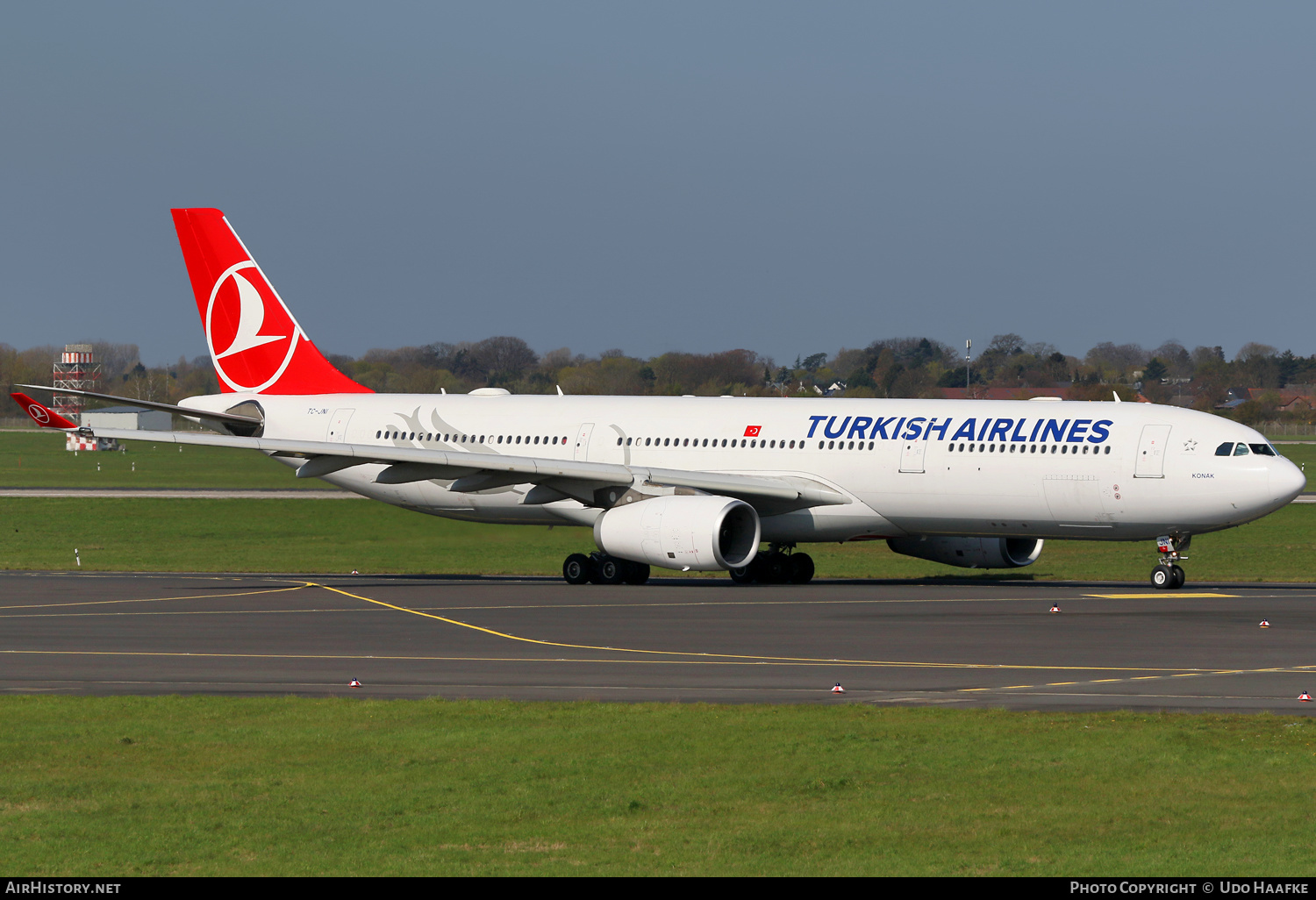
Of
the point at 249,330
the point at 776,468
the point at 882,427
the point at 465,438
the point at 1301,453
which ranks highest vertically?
the point at 249,330

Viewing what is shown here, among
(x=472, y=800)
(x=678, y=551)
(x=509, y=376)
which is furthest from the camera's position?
(x=509, y=376)

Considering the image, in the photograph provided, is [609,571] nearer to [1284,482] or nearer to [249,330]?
[249,330]

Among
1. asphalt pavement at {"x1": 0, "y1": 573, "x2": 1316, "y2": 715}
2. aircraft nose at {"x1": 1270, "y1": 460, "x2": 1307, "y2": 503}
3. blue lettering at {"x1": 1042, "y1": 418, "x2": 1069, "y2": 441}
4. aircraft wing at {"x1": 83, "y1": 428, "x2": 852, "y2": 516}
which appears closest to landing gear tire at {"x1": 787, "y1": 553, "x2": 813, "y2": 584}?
asphalt pavement at {"x1": 0, "y1": 573, "x2": 1316, "y2": 715}

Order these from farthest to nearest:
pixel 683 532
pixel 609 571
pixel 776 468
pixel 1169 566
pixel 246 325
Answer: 1. pixel 246 325
2. pixel 776 468
3. pixel 609 571
4. pixel 1169 566
5. pixel 683 532

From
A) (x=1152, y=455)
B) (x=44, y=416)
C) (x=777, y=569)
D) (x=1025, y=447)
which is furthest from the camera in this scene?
(x=777, y=569)

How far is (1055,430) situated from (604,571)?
415 inches

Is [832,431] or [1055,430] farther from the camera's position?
[832,431]

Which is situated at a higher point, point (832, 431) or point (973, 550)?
point (832, 431)

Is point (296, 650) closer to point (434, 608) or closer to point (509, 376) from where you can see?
point (434, 608)

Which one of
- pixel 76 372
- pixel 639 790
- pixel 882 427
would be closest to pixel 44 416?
pixel 882 427

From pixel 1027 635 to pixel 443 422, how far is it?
20282mm

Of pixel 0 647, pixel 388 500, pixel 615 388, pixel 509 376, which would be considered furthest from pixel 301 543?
pixel 509 376

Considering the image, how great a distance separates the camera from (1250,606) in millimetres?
30922

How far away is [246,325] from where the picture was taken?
1777 inches
